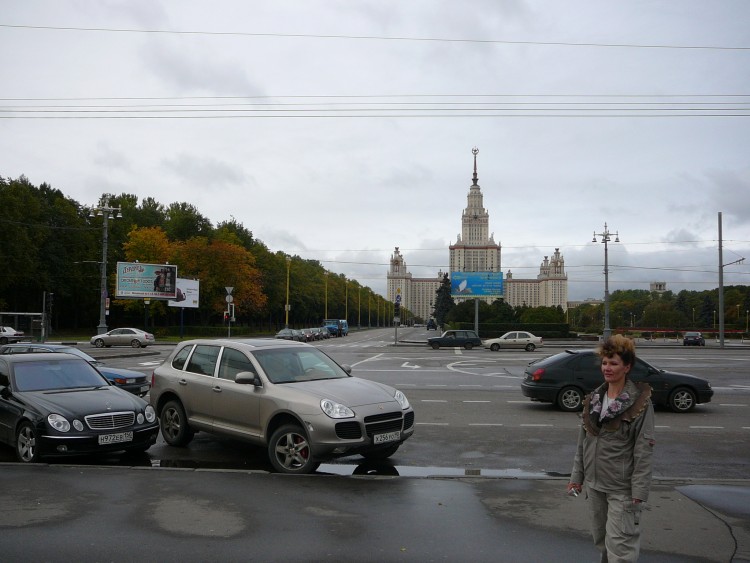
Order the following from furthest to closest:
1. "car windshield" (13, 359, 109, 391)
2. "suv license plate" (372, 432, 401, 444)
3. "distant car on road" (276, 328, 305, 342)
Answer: "distant car on road" (276, 328, 305, 342) → "car windshield" (13, 359, 109, 391) → "suv license plate" (372, 432, 401, 444)

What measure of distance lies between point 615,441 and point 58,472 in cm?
641

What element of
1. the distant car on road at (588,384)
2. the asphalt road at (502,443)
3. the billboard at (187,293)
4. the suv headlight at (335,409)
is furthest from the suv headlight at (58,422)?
the billboard at (187,293)

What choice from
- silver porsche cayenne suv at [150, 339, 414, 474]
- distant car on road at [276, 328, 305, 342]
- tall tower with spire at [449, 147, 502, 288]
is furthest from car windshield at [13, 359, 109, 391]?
tall tower with spire at [449, 147, 502, 288]

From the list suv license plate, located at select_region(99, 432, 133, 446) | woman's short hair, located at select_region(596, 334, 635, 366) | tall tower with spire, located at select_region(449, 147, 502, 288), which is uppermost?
tall tower with spire, located at select_region(449, 147, 502, 288)

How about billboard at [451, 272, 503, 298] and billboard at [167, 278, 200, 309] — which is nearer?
billboard at [451, 272, 503, 298]

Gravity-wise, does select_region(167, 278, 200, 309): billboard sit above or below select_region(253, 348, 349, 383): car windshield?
above

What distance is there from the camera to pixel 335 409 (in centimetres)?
768

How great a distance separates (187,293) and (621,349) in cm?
6367

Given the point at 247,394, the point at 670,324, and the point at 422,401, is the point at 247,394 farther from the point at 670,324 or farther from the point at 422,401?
the point at 670,324

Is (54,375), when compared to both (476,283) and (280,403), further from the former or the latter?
(476,283)

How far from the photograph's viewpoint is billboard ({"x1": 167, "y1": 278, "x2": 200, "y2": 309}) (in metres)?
63.5

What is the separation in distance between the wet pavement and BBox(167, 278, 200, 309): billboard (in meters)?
57.8

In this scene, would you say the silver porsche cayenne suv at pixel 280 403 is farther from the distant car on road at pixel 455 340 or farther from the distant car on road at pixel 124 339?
the distant car on road at pixel 455 340

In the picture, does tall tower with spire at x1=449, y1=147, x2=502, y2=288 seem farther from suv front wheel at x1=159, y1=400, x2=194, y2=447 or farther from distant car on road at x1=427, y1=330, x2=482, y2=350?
suv front wheel at x1=159, y1=400, x2=194, y2=447
